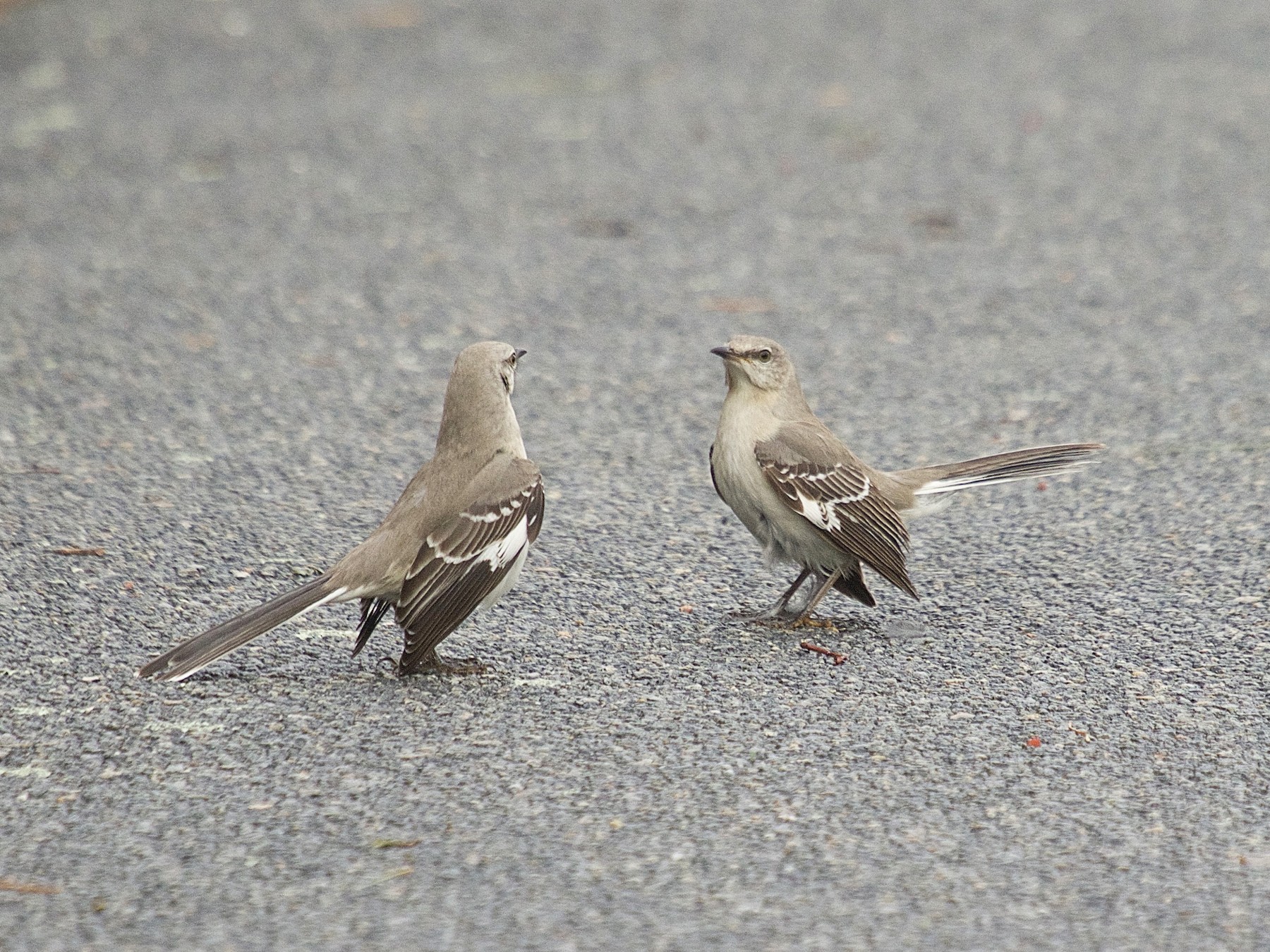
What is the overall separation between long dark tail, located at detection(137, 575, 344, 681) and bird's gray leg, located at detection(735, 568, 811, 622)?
1464mm

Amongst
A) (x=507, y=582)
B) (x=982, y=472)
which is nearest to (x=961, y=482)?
(x=982, y=472)

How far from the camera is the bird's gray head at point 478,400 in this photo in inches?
182

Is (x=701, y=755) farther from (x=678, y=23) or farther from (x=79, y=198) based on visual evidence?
(x=678, y=23)

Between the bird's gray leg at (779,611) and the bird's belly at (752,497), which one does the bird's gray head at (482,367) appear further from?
the bird's gray leg at (779,611)

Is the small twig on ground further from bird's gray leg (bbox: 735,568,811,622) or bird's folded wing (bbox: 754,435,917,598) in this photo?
bird's folded wing (bbox: 754,435,917,598)

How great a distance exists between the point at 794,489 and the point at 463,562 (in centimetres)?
113

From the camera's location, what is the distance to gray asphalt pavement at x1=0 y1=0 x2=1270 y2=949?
345 centimetres

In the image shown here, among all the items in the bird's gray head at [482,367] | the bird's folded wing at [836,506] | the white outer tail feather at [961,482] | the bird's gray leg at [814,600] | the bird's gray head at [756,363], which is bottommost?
the bird's gray leg at [814,600]

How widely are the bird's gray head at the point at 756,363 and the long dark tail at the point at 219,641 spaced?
161cm

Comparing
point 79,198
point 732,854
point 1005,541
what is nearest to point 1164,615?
point 1005,541

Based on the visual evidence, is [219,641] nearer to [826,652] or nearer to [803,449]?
[826,652]

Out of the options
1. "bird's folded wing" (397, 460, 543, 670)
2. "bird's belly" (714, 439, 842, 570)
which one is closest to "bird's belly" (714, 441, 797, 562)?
"bird's belly" (714, 439, 842, 570)

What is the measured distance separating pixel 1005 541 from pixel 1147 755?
1724mm

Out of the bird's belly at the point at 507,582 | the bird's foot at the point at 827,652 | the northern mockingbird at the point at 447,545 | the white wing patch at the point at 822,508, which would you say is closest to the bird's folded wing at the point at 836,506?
the white wing patch at the point at 822,508
